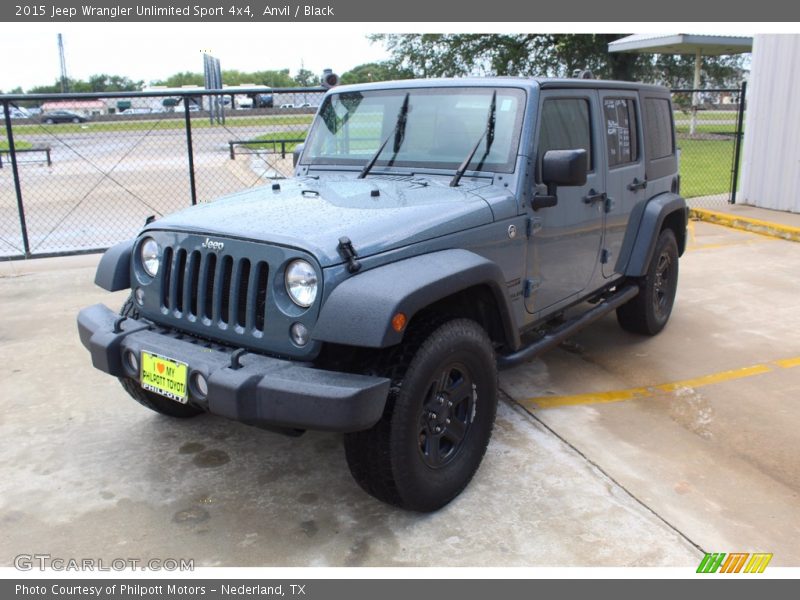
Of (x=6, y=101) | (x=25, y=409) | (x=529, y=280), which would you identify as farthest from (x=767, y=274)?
(x=6, y=101)

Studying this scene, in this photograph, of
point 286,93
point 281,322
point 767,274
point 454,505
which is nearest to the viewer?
point 281,322

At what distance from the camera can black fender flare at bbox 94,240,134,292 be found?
11.9ft

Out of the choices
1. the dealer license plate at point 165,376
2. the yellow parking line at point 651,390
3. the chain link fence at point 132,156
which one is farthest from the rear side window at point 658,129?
the dealer license plate at point 165,376

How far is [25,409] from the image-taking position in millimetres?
4316

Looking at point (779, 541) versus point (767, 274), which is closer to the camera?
point (779, 541)

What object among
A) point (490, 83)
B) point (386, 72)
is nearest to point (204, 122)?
point (490, 83)

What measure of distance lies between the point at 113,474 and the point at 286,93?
607 cm

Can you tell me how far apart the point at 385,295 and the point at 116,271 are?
165 centimetres

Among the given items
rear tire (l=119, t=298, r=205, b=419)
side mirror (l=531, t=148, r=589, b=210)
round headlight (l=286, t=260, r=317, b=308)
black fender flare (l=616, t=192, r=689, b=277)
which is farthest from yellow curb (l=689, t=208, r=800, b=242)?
round headlight (l=286, t=260, r=317, b=308)

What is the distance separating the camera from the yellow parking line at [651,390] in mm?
4438

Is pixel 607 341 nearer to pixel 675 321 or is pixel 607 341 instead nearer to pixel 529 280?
pixel 675 321

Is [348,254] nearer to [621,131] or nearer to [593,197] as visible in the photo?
[593,197]

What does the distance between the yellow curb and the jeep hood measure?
22.6 ft

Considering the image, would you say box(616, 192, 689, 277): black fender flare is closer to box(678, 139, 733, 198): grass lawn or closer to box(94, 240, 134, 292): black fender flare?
box(94, 240, 134, 292): black fender flare
